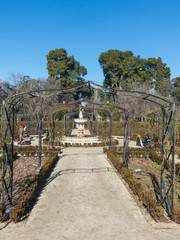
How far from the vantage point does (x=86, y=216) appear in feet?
20.5

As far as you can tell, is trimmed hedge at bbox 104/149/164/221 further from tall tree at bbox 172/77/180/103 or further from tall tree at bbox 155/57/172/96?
tall tree at bbox 172/77/180/103

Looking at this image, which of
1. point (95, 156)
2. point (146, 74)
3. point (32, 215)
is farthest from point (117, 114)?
point (32, 215)

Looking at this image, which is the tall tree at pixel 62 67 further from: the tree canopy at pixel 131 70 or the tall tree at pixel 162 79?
the tall tree at pixel 162 79

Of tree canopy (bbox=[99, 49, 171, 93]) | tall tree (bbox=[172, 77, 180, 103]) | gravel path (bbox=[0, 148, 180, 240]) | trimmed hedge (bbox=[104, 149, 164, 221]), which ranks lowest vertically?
gravel path (bbox=[0, 148, 180, 240])

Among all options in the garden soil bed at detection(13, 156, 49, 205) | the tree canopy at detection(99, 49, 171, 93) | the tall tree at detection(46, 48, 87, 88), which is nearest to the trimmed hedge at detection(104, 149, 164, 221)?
the garden soil bed at detection(13, 156, 49, 205)

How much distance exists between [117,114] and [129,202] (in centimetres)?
3117

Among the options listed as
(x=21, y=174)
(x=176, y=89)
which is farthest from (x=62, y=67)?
(x=21, y=174)

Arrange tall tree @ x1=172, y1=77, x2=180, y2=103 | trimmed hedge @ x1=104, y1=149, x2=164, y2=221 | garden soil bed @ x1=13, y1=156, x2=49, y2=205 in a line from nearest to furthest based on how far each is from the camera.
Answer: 1. trimmed hedge @ x1=104, y1=149, x2=164, y2=221
2. garden soil bed @ x1=13, y1=156, x2=49, y2=205
3. tall tree @ x1=172, y1=77, x2=180, y2=103

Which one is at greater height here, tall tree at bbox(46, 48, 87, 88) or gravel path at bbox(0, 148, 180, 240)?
tall tree at bbox(46, 48, 87, 88)

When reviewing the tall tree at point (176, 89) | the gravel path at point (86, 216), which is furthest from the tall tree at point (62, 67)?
the gravel path at point (86, 216)

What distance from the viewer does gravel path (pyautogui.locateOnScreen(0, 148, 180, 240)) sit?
5273 millimetres

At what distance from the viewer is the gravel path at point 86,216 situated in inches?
208

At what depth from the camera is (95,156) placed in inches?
598

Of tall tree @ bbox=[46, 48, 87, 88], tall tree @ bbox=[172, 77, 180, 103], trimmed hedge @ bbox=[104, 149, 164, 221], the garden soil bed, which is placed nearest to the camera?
trimmed hedge @ bbox=[104, 149, 164, 221]
